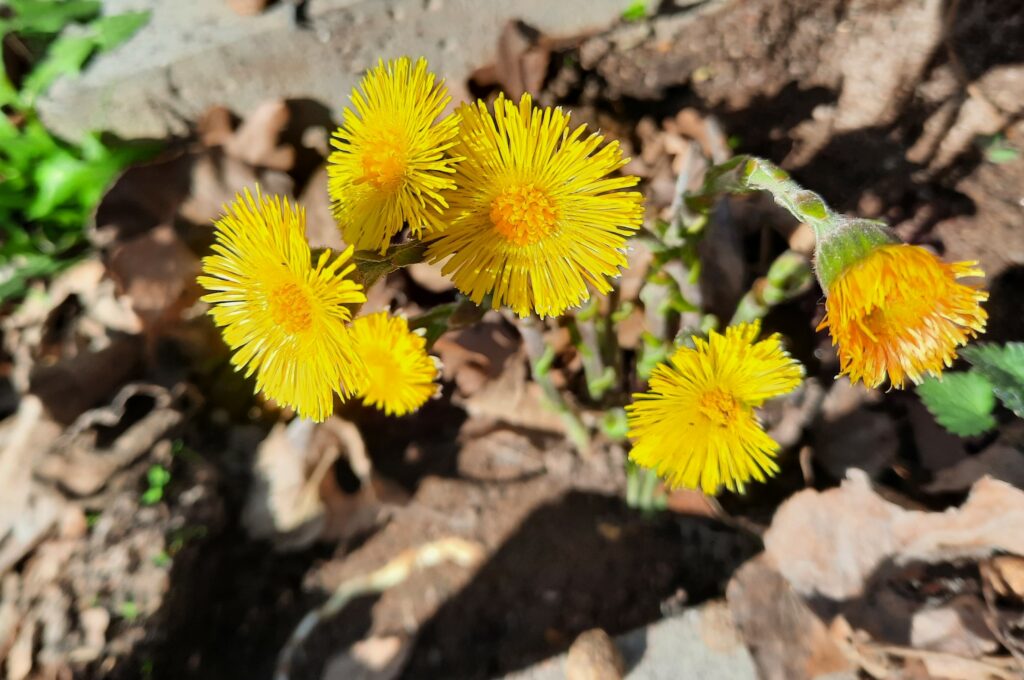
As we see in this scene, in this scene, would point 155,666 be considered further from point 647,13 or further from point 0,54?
point 647,13

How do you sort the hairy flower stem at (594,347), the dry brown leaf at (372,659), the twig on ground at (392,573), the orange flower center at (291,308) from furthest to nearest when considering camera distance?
1. the twig on ground at (392,573)
2. the dry brown leaf at (372,659)
3. the hairy flower stem at (594,347)
4. the orange flower center at (291,308)

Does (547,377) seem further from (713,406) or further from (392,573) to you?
(392,573)

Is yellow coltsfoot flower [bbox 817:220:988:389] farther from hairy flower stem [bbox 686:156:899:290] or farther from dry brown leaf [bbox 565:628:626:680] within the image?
dry brown leaf [bbox 565:628:626:680]

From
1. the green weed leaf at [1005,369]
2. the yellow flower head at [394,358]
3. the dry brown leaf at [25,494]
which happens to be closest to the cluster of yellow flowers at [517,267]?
the yellow flower head at [394,358]

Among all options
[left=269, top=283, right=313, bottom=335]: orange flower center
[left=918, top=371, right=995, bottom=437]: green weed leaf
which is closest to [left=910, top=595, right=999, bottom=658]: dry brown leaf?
[left=918, top=371, right=995, bottom=437]: green weed leaf

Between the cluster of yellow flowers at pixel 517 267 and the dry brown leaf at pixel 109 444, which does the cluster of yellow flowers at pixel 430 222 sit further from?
the dry brown leaf at pixel 109 444

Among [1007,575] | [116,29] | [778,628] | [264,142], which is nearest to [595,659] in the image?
[778,628]

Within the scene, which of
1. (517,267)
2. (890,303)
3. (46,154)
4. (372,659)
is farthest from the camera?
(46,154)
